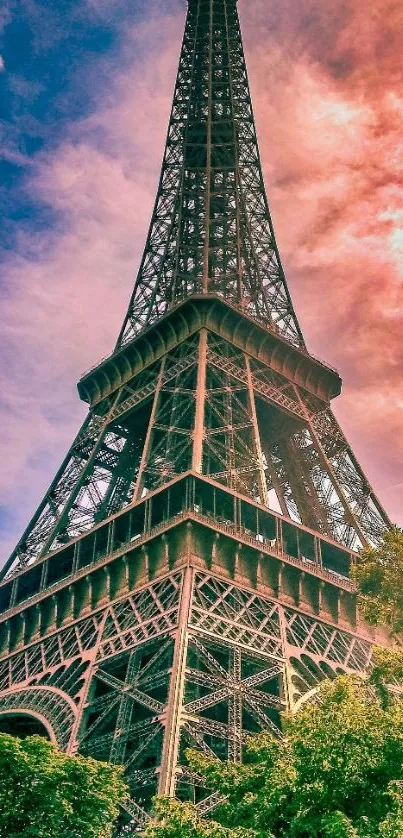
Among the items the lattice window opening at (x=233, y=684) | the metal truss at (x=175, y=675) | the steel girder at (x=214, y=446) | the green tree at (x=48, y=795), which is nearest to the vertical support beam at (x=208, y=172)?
the steel girder at (x=214, y=446)

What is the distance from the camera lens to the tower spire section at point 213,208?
4803 cm

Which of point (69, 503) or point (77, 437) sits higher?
point (77, 437)

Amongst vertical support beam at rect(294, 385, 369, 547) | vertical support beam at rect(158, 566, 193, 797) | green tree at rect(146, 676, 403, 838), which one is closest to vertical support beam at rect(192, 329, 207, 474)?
vertical support beam at rect(158, 566, 193, 797)

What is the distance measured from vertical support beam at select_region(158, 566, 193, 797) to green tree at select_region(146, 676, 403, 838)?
4.00m

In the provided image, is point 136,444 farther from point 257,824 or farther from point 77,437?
point 257,824

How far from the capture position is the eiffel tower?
2498 centimetres

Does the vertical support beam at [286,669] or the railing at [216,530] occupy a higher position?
the railing at [216,530]

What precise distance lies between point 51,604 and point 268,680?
10.7 meters

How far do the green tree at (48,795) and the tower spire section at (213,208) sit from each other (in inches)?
1177

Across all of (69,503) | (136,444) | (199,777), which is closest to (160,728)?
(199,777)

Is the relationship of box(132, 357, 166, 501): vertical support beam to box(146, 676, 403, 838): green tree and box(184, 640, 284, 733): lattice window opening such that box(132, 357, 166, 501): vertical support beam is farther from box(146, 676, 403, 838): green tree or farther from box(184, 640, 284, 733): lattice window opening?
box(146, 676, 403, 838): green tree

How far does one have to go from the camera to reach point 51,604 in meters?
33.0

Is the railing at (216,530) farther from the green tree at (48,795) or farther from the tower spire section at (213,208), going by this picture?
the tower spire section at (213,208)

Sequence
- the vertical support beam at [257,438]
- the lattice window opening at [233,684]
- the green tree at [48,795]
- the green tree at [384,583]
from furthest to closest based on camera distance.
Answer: the vertical support beam at [257,438] < the lattice window opening at [233,684] < the green tree at [384,583] < the green tree at [48,795]
